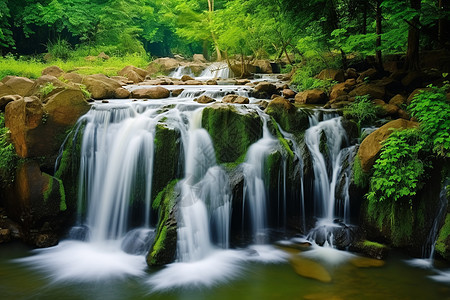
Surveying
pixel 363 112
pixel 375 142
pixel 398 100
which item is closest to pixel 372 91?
pixel 398 100

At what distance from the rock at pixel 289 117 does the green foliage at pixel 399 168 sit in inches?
94.1

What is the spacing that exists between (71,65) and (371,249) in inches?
730

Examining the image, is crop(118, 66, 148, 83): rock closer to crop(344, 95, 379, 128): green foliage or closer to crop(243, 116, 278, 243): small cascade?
crop(243, 116, 278, 243): small cascade

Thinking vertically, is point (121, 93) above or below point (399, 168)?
above

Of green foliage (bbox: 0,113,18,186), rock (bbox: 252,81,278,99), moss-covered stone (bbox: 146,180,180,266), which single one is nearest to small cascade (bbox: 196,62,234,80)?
rock (bbox: 252,81,278,99)

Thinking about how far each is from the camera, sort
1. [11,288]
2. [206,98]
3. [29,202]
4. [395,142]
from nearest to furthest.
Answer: [11,288] < [395,142] < [29,202] < [206,98]

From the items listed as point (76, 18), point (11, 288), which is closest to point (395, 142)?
point (11, 288)

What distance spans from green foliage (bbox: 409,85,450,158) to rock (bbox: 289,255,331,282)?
9.52 feet

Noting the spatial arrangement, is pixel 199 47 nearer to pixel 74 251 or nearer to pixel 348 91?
pixel 348 91

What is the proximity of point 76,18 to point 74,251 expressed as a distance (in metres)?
20.8

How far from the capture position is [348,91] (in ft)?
34.6

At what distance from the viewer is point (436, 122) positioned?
5820 millimetres

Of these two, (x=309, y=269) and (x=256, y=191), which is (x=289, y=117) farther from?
(x=309, y=269)

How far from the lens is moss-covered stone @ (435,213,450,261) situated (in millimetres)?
5387
